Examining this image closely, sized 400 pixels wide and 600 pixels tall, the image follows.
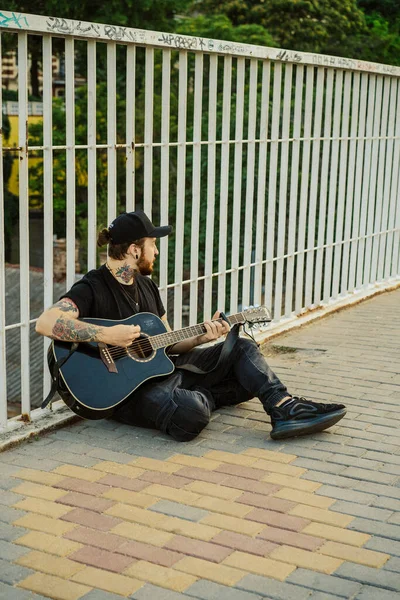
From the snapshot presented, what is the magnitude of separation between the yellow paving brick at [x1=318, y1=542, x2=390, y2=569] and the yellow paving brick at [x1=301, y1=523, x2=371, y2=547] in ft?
0.16

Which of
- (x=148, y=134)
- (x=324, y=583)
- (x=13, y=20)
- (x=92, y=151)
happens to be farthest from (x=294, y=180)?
(x=324, y=583)

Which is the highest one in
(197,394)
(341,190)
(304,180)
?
(304,180)

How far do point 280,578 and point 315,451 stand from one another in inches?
57.8

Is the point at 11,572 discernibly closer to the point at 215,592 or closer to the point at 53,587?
the point at 53,587

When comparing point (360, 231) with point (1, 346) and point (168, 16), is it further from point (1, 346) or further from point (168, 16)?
point (168, 16)

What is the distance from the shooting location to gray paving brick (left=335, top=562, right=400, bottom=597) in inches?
137

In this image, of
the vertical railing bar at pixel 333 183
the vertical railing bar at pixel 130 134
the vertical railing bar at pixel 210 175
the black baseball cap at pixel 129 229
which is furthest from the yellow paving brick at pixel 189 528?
the vertical railing bar at pixel 333 183

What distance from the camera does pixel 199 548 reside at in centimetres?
378

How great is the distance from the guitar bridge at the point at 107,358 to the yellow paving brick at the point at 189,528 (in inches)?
45.4

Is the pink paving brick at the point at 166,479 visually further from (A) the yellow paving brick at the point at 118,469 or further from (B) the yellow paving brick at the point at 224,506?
(B) the yellow paving brick at the point at 224,506

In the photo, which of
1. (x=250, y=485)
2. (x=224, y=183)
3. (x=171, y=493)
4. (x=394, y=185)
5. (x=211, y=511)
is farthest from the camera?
(x=394, y=185)

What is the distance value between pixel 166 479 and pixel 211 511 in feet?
1.44

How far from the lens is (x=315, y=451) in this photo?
4926mm

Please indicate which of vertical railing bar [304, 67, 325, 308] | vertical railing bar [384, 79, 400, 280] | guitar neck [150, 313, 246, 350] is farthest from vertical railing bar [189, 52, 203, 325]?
vertical railing bar [384, 79, 400, 280]
